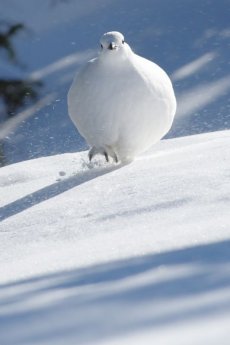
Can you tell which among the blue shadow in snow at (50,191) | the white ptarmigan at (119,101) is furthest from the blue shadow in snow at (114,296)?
the white ptarmigan at (119,101)

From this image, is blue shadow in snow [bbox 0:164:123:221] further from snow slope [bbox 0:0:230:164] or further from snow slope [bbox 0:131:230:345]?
snow slope [bbox 0:0:230:164]

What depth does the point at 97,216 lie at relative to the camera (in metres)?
2.86

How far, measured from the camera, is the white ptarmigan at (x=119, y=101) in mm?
3699

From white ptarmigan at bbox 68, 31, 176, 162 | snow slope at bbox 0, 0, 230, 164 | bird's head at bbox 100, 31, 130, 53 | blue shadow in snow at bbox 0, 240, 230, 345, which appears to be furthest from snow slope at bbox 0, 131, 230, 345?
snow slope at bbox 0, 0, 230, 164

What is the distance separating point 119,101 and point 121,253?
64.4 inches

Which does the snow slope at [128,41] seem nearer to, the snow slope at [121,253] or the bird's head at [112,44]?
the bird's head at [112,44]

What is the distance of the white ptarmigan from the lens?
370 centimetres

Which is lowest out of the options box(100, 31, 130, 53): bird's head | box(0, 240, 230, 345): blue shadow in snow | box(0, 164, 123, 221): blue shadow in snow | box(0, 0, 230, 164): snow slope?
box(0, 240, 230, 345): blue shadow in snow

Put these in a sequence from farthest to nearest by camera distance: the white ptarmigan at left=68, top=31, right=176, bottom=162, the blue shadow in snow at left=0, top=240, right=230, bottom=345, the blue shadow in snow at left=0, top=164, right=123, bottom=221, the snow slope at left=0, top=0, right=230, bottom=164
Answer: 1. the snow slope at left=0, top=0, right=230, bottom=164
2. the white ptarmigan at left=68, top=31, right=176, bottom=162
3. the blue shadow in snow at left=0, top=164, right=123, bottom=221
4. the blue shadow in snow at left=0, top=240, right=230, bottom=345

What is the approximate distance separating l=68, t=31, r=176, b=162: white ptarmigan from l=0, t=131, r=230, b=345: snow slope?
0.11 m

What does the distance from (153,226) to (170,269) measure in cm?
64

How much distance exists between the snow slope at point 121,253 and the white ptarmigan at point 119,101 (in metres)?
0.11

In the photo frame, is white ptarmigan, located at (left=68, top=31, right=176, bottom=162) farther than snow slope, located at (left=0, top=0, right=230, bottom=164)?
No

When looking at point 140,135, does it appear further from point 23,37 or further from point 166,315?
point 23,37
